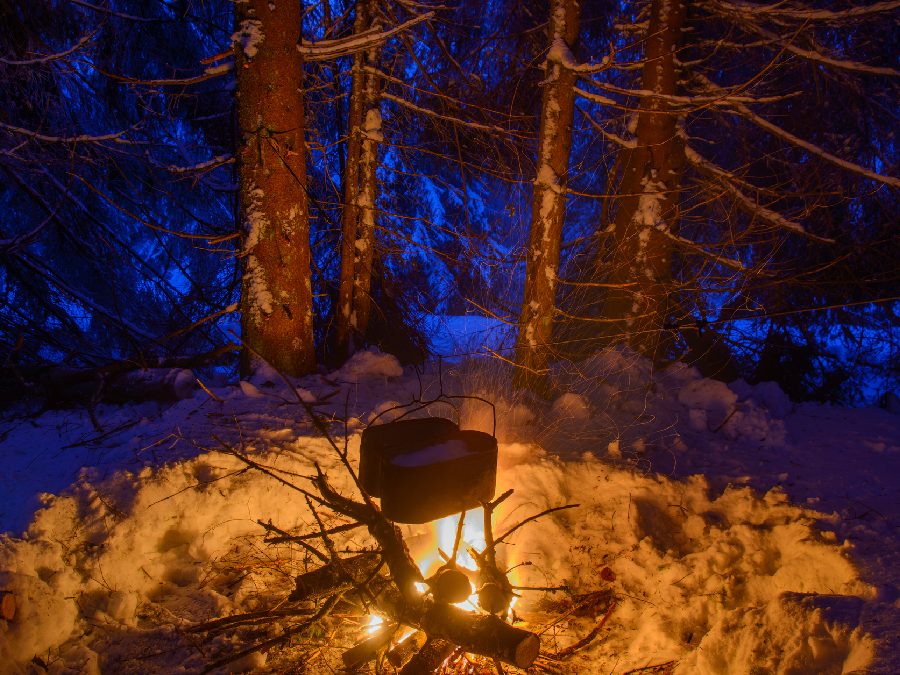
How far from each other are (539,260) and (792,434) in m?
2.44

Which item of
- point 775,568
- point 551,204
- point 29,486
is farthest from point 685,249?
point 29,486

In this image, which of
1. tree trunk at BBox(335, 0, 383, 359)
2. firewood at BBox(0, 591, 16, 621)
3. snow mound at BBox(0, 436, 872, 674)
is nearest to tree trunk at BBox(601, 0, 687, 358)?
snow mound at BBox(0, 436, 872, 674)

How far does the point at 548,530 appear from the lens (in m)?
3.67

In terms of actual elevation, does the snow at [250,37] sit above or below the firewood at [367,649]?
above

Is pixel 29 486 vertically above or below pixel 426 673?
above

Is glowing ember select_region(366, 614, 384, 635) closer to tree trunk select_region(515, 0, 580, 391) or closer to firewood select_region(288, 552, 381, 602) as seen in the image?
firewood select_region(288, 552, 381, 602)

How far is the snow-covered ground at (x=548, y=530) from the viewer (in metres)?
2.58

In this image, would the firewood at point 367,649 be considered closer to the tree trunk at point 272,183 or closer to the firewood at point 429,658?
the firewood at point 429,658

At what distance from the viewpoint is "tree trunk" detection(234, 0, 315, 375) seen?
16.0ft

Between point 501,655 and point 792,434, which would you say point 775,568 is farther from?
point 792,434

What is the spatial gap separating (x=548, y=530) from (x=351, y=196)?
4.11 metres

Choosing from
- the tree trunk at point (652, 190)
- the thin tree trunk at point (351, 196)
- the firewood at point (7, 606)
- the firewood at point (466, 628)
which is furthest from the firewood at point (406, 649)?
the thin tree trunk at point (351, 196)

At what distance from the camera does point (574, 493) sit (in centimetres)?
384

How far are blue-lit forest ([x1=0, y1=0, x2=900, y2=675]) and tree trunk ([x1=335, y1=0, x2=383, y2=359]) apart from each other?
0.04 meters
